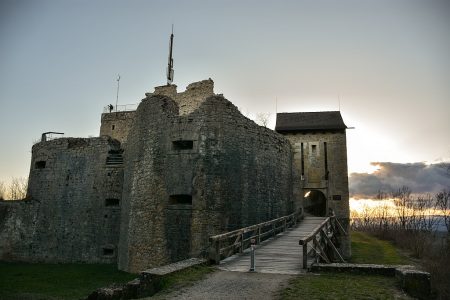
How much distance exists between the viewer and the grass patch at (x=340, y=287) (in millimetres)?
6203

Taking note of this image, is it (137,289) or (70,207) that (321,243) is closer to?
(137,289)

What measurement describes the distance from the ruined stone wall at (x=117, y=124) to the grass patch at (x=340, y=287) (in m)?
19.7

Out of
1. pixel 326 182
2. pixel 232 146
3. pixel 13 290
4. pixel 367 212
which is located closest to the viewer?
pixel 13 290

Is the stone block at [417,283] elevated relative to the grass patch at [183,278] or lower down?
elevated

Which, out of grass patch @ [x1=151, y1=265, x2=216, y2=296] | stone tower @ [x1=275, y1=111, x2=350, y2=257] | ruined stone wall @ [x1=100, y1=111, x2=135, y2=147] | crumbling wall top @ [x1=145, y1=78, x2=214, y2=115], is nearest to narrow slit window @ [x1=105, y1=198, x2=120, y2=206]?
crumbling wall top @ [x1=145, y1=78, x2=214, y2=115]

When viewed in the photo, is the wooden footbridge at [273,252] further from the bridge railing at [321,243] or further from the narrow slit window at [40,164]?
the narrow slit window at [40,164]

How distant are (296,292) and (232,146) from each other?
7705mm

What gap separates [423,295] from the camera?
20.9 feet

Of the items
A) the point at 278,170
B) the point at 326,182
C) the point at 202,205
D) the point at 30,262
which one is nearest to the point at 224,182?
the point at 202,205

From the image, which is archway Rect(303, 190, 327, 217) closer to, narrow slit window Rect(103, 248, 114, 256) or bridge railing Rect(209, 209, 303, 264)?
bridge railing Rect(209, 209, 303, 264)

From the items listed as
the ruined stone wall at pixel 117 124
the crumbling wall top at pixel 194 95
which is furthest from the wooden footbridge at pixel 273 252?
the ruined stone wall at pixel 117 124

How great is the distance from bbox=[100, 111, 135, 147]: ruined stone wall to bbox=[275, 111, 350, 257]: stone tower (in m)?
10.4

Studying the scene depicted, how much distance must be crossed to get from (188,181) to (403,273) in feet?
25.4

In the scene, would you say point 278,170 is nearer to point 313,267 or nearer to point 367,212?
point 313,267
